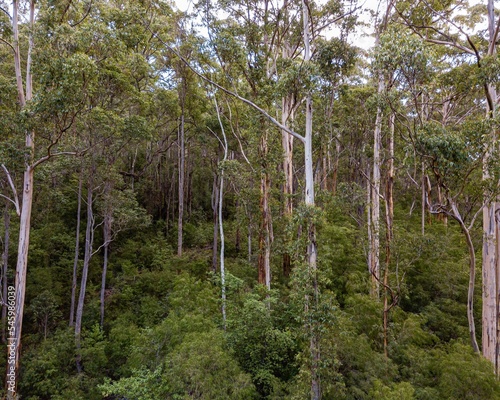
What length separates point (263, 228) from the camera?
9.66 m

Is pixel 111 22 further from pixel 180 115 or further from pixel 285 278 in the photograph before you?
pixel 285 278

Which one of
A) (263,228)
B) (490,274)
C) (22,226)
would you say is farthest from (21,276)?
(490,274)

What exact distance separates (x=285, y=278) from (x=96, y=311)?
7.45m

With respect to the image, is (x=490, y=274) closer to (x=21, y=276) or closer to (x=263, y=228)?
(x=263, y=228)

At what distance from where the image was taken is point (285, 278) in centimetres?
1128

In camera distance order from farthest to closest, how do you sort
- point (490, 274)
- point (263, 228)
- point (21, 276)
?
point (263, 228)
point (21, 276)
point (490, 274)

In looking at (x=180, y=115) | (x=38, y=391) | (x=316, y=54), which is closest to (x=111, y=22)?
(x=180, y=115)

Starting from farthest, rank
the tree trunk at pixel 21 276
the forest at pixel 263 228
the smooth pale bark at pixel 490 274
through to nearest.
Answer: the tree trunk at pixel 21 276, the smooth pale bark at pixel 490 274, the forest at pixel 263 228

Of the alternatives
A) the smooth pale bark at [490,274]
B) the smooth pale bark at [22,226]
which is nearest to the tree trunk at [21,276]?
the smooth pale bark at [22,226]

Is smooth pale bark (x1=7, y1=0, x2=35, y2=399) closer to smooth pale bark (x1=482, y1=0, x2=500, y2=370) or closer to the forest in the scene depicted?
the forest

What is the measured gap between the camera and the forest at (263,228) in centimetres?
588

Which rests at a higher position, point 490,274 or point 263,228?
point 263,228

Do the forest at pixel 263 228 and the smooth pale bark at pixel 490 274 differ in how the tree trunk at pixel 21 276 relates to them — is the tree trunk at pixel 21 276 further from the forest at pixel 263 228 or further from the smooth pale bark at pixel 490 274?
the smooth pale bark at pixel 490 274

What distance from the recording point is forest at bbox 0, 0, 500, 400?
5875 mm
